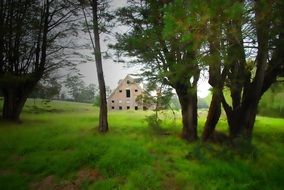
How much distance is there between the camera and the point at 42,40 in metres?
20.5

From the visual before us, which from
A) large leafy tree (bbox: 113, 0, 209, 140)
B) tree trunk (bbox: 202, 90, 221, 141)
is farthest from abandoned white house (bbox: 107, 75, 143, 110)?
tree trunk (bbox: 202, 90, 221, 141)

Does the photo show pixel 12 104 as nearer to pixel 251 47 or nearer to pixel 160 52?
pixel 160 52

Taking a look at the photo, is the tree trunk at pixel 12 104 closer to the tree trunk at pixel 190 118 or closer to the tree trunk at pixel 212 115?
the tree trunk at pixel 190 118

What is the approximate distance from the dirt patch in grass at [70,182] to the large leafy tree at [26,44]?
10.7 metres

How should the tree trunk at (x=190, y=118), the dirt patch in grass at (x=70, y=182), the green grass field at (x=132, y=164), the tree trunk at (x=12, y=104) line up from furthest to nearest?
the tree trunk at (x=12, y=104)
the tree trunk at (x=190, y=118)
the green grass field at (x=132, y=164)
the dirt patch in grass at (x=70, y=182)

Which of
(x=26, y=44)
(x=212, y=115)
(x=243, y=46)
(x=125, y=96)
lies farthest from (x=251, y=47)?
(x=125, y=96)

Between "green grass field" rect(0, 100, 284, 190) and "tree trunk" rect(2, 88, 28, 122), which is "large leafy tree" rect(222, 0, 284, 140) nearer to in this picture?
"green grass field" rect(0, 100, 284, 190)

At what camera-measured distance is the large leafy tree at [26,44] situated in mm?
18966

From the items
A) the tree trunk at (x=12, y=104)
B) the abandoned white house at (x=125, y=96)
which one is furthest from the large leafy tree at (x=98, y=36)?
the abandoned white house at (x=125, y=96)

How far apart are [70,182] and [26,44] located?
13.9 meters

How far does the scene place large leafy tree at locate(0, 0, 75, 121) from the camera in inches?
747

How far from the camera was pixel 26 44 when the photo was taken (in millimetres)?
19562

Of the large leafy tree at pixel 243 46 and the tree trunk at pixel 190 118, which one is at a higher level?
the large leafy tree at pixel 243 46

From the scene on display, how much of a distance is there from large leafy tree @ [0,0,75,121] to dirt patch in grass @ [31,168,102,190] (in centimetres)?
1069
